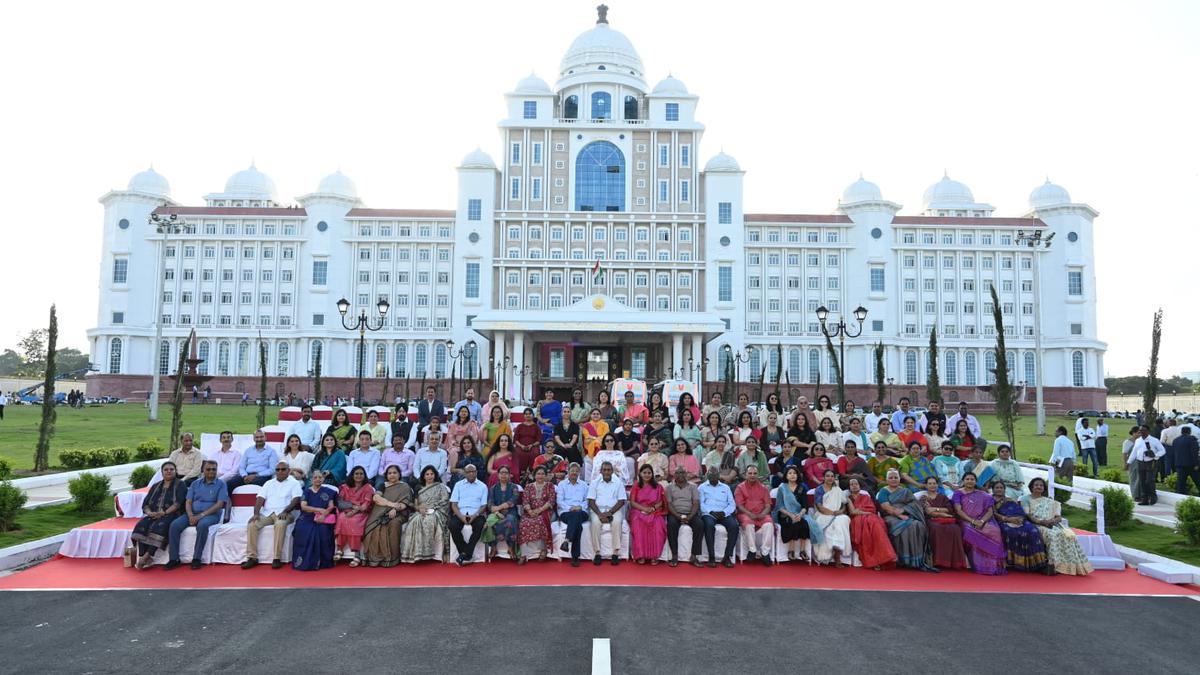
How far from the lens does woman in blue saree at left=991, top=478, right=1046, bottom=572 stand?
8.70 meters

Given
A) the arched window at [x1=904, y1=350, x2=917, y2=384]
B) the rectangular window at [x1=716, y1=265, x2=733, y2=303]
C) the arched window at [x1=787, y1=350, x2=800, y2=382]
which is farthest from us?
the arched window at [x1=904, y1=350, x2=917, y2=384]

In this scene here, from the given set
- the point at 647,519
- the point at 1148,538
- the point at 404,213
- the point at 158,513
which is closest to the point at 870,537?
the point at 647,519

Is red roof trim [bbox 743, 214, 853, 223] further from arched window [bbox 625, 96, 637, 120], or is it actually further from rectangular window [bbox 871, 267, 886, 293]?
arched window [bbox 625, 96, 637, 120]

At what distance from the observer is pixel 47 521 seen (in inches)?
418

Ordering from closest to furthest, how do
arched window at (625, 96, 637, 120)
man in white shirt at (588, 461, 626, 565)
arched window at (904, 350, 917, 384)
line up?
1. man in white shirt at (588, 461, 626, 565)
2. arched window at (904, 350, 917, 384)
3. arched window at (625, 96, 637, 120)

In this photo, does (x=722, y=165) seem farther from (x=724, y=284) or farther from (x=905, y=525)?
(x=905, y=525)

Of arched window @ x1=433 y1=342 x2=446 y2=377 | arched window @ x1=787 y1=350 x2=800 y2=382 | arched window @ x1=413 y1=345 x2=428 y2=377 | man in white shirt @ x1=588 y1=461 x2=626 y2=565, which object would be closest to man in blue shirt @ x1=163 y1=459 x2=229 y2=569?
man in white shirt @ x1=588 y1=461 x2=626 y2=565

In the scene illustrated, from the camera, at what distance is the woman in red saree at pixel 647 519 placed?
9.12 m

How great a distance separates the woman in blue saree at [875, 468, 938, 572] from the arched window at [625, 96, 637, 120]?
4777 cm

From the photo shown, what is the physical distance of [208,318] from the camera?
52938mm

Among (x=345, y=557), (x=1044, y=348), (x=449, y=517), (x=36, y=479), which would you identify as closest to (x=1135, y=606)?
(x=449, y=517)

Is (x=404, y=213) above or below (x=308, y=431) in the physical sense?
above

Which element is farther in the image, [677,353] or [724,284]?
[724,284]

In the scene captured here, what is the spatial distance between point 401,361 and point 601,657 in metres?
49.0
